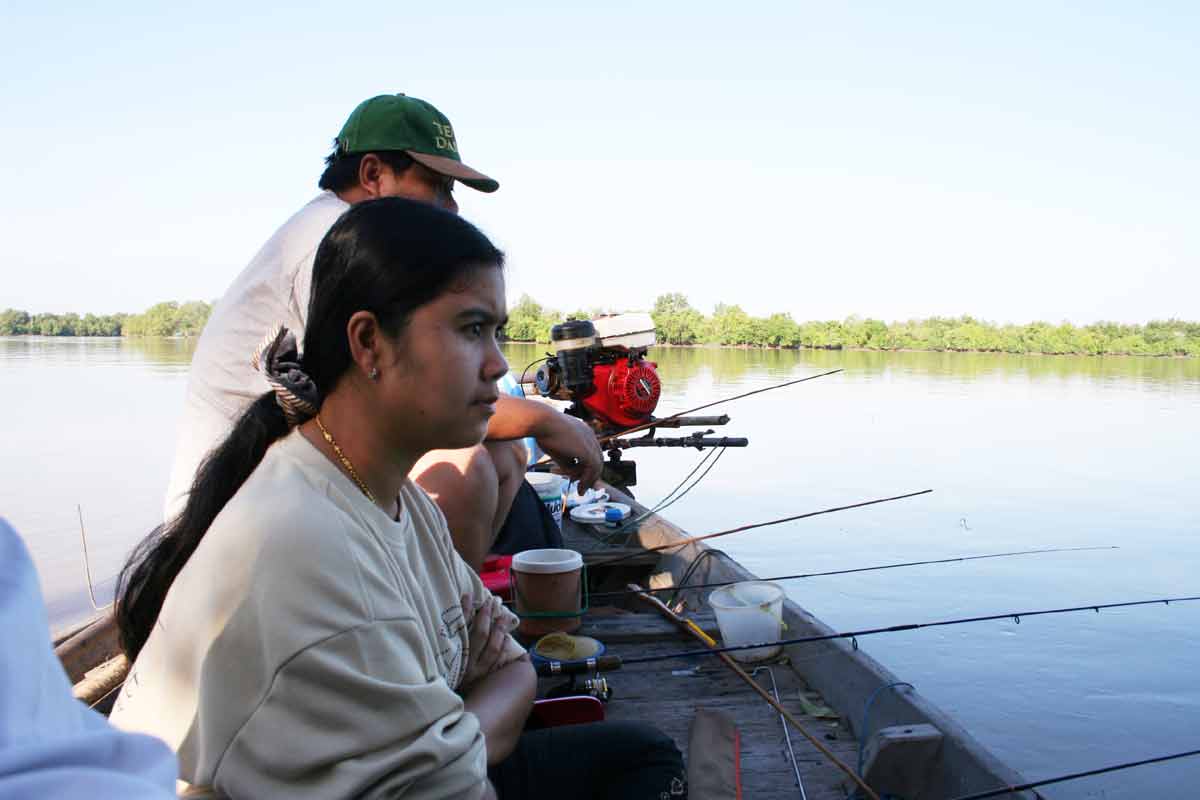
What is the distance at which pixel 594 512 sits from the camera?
5172 mm

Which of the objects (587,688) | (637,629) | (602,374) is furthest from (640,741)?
(602,374)

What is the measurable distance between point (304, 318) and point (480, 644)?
2.87ft

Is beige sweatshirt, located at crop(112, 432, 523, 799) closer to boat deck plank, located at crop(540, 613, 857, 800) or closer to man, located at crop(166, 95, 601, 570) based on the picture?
man, located at crop(166, 95, 601, 570)

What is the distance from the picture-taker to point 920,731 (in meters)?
2.28

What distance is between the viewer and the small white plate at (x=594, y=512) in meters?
5.09

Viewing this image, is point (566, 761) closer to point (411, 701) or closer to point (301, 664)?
point (411, 701)

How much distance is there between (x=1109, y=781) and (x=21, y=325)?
4673cm

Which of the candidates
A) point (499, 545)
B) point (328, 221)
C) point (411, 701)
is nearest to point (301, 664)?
point (411, 701)

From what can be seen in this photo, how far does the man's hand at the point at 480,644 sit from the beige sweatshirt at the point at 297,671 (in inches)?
17.9

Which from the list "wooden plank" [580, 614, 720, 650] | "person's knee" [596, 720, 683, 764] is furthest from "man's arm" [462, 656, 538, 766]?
"wooden plank" [580, 614, 720, 650]

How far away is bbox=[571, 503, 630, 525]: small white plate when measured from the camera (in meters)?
5.09

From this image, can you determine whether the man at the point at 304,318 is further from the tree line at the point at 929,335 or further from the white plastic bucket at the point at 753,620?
the tree line at the point at 929,335

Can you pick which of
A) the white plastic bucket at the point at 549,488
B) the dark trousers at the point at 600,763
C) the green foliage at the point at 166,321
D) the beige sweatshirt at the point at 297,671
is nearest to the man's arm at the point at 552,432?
the dark trousers at the point at 600,763

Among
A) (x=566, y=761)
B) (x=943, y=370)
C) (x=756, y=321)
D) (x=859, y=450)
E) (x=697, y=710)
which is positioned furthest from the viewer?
(x=756, y=321)
